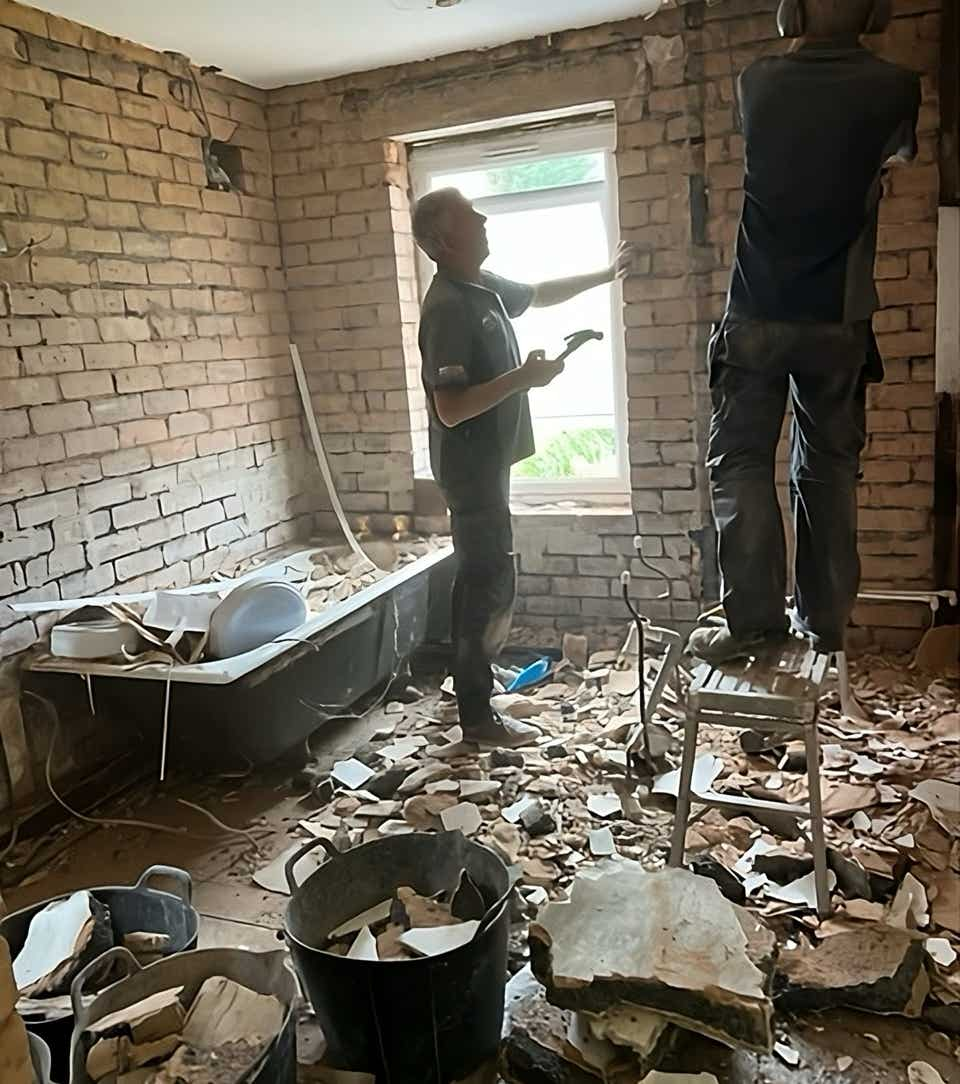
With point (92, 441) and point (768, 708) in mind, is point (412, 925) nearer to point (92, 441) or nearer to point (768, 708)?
point (768, 708)

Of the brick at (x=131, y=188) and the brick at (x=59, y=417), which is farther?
the brick at (x=131, y=188)

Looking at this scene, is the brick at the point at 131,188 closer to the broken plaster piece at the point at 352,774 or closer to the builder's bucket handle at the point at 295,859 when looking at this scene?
the broken plaster piece at the point at 352,774

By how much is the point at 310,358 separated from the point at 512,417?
163 centimetres

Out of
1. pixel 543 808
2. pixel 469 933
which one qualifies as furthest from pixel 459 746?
pixel 469 933

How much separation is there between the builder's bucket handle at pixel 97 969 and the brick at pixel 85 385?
1881mm

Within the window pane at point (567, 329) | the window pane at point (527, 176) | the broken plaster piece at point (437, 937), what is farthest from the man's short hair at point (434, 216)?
the broken plaster piece at point (437, 937)

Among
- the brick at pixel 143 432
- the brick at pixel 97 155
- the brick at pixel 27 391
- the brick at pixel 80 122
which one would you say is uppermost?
the brick at pixel 80 122

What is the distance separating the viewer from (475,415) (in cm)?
302

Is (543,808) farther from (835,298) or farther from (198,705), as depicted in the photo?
(835,298)

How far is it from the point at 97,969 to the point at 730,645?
1632 mm

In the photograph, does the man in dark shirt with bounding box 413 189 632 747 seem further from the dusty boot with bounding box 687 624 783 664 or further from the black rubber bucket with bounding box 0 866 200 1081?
the black rubber bucket with bounding box 0 866 200 1081

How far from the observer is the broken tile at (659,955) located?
68.3 inches

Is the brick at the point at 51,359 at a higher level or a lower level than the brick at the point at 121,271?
lower

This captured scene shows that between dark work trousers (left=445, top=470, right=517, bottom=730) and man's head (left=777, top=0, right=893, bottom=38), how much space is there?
156 centimetres
